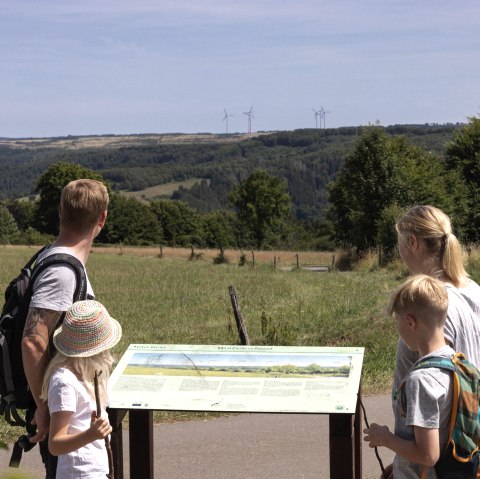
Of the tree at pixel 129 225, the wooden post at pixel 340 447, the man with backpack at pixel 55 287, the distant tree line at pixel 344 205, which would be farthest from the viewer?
the tree at pixel 129 225

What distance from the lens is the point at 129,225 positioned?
97250mm

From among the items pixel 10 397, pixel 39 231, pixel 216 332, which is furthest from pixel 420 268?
pixel 39 231

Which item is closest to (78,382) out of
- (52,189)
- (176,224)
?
(52,189)

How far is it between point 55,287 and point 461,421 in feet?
5.91

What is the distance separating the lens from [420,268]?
13.1ft

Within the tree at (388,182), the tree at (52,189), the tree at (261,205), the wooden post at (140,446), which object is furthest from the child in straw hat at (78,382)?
the tree at (261,205)

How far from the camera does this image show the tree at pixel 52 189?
83000 millimetres

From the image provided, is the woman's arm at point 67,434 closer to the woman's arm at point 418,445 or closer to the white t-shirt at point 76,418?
the white t-shirt at point 76,418

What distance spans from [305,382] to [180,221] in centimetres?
10954

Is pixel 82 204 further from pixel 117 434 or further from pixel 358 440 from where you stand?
pixel 358 440

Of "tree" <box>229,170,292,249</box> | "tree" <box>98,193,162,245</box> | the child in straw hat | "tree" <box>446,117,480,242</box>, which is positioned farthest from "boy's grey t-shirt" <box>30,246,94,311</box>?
"tree" <box>229,170,292,249</box>

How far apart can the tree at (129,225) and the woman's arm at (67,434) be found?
283 feet

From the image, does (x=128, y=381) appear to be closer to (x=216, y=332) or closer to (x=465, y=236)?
(x=216, y=332)

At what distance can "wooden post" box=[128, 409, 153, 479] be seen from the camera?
495 centimetres
